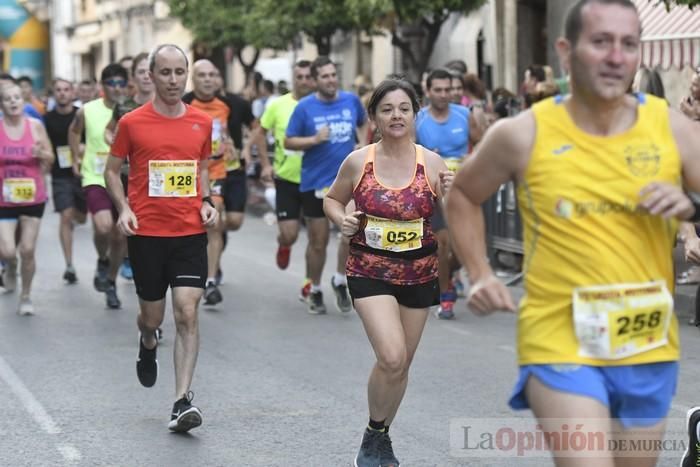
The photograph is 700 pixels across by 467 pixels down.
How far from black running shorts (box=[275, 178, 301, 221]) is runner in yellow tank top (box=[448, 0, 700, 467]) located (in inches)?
335

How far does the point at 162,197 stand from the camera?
809 centimetres

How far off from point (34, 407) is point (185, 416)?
1218 mm

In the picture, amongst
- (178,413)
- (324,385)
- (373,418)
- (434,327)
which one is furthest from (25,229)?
(373,418)

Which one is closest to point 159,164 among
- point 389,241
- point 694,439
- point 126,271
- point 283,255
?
point 389,241

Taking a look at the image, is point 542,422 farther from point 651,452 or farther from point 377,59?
point 377,59

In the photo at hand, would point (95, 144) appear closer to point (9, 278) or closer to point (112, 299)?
point (112, 299)

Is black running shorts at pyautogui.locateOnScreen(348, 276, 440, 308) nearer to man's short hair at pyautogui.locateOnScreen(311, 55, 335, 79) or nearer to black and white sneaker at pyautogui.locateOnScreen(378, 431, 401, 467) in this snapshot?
black and white sneaker at pyautogui.locateOnScreen(378, 431, 401, 467)

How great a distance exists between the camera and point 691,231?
527cm

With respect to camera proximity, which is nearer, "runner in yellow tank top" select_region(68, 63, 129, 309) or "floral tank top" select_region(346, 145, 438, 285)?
"floral tank top" select_region(346, 145, 438, 285)

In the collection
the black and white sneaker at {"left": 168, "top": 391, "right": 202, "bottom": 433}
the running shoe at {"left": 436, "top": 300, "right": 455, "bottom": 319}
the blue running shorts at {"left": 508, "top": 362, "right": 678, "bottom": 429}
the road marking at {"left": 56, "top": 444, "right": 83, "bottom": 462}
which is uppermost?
the blue running shorts at {"left": 508, "top": 362, "right": 678, "bottom": 429}

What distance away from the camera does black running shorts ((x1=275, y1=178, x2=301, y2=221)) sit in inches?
510

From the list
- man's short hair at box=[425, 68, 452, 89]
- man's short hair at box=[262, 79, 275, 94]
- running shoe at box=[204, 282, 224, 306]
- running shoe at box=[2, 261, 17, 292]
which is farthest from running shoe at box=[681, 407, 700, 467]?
man's short hair at box=[262, 79, 275, 94]

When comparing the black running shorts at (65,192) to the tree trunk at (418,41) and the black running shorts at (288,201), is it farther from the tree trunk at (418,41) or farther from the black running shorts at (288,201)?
the tree trunk at (418,41)

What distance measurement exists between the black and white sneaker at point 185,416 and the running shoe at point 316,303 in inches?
180
